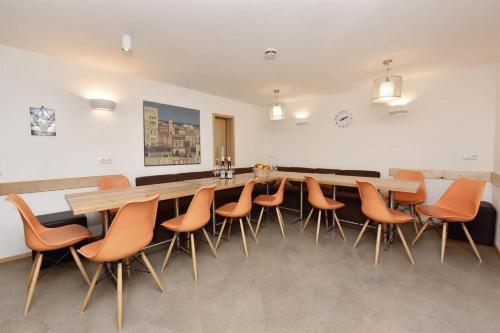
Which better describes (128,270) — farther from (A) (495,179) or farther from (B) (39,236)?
(A) (495,179)

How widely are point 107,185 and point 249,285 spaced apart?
2.28 meters

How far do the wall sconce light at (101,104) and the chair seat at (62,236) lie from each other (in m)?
1.69

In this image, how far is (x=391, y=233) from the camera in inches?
116

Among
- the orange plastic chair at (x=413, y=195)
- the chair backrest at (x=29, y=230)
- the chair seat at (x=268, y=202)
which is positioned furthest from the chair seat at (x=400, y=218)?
the chair backrest at (x=29, y=230)

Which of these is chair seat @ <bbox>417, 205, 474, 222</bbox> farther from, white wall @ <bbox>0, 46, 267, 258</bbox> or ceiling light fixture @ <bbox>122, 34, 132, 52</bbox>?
white wall @ <bbox>0, 46, 267, 258</bbox>

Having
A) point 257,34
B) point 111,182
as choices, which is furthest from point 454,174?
point 111,182

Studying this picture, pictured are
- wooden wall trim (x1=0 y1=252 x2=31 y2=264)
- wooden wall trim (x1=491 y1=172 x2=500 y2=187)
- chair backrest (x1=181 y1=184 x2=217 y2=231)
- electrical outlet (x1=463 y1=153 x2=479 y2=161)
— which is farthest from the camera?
electrical outlet (x1=463 y1=153 x2=479 y2=161)

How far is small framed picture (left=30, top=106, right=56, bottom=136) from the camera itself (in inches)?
105

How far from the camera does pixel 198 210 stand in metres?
2.15

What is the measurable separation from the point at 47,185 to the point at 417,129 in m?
5.73

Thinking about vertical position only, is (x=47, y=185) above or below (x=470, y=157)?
below

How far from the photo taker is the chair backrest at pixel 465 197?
242 cm

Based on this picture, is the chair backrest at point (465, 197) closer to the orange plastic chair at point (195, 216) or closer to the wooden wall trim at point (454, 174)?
the wooden wall trim at point (454, 174)

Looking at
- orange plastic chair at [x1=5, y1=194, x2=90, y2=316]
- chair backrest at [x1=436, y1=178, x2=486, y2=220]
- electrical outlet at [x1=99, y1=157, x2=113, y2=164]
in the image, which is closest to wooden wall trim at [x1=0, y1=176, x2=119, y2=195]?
electrical outlet at [x1=99, y1=157, x2=113, y2=164]
